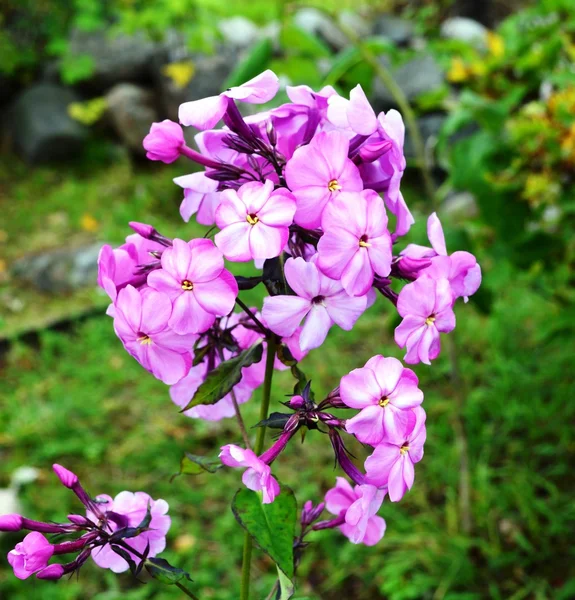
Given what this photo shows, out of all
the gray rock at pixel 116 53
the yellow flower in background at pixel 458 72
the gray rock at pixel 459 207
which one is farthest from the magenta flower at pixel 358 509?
the gray rock at pixel 116 53

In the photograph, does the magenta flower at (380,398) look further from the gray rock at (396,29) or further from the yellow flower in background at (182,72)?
the gray rock at (396,29)

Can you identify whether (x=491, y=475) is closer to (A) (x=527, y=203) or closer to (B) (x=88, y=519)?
(A) (x=527, y=203)

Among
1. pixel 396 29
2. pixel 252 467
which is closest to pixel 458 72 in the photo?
pixel 252 467

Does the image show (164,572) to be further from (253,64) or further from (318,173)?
(253,64)

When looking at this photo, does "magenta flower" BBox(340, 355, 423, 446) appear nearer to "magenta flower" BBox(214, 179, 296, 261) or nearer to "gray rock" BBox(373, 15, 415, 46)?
"magenta flower" BBox(214, 179, 296, 261)

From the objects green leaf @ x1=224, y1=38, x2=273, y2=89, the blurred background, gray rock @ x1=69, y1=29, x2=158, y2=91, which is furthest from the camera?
gray rock @ x1=69, y1=29, x2=158, y2=91

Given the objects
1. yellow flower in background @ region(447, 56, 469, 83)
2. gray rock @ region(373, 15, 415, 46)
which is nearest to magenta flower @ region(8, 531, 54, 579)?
yellow flower in background @ region(447, 56, 469, 83)
